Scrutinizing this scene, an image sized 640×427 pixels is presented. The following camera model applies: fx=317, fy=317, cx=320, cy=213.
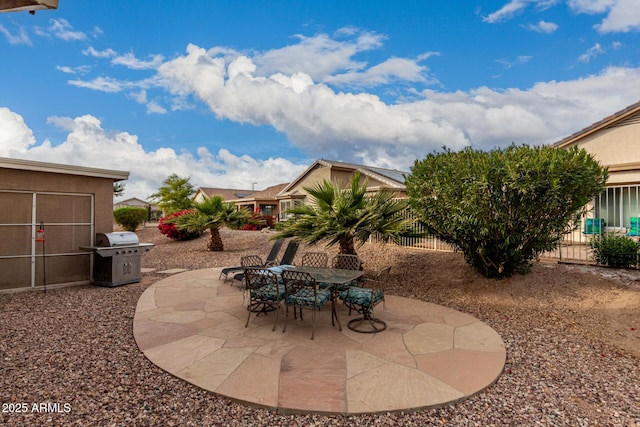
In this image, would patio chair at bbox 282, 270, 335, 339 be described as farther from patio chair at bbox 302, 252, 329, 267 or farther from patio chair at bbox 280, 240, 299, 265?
patio chair at bbox 280, 240, 299, 265

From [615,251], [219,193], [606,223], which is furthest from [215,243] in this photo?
[219,193]

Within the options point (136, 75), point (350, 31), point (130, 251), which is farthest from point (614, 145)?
point (136, 75)

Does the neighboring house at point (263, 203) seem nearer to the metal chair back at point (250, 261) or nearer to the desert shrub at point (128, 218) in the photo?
the desert shrub at point (128, 218)

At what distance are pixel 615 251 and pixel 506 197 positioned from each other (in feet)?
11.1

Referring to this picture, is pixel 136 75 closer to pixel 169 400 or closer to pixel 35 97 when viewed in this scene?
pixel 35 97

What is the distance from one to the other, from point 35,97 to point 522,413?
44.9ft

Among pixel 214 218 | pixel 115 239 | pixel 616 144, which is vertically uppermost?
pixel 616 144

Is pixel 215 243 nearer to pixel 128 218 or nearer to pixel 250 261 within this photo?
pixel 250 261

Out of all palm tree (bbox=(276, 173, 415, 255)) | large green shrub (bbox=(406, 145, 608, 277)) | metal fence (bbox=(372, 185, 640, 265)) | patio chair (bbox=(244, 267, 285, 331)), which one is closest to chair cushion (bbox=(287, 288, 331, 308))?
patio chair (bbox=(244, 267, 285, 331))

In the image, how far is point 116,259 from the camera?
8398mm

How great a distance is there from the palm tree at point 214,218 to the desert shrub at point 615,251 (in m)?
12.7

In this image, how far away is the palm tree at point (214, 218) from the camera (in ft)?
47.1

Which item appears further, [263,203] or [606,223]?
[263,203]

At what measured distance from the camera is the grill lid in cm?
848
